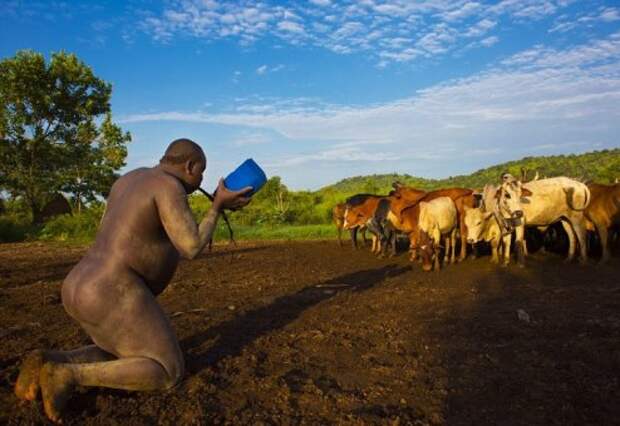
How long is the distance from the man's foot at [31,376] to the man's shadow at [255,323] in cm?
123

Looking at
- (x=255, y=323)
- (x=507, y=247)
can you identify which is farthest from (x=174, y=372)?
(x=507, y=247)

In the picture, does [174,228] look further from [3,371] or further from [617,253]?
[617,253]

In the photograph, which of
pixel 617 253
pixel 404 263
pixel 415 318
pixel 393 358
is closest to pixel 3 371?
pixel 393 358

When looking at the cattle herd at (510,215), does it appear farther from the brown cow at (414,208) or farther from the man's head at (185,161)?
the man's head at (185,161)

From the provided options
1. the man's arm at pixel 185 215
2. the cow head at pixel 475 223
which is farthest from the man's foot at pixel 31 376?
the cow head at pixel 475 223

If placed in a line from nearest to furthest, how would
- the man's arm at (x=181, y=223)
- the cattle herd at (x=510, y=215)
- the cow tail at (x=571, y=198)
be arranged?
1. the man's arm at (x=181, y=223)
2. the cattle herd at (x=510, y=215)
3. the cow tail at (x=571, y=198)

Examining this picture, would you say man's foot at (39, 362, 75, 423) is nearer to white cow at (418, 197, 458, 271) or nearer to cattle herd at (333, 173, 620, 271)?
cattle herd at (333, 173, 620, 271)

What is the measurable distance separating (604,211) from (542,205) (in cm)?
128

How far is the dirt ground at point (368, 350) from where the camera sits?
3.67m

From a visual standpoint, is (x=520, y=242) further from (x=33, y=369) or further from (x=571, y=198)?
(x=33, y=369)

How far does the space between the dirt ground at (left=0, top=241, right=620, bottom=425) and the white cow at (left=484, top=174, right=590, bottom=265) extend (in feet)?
6.35

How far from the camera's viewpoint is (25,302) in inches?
312

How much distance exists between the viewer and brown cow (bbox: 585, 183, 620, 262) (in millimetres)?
11531

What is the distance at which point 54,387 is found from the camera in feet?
11.6
